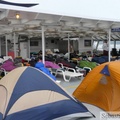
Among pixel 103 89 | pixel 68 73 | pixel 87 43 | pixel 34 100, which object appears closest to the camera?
pixel 34 100

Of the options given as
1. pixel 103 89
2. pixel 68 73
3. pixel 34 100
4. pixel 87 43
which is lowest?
pixel 68 73

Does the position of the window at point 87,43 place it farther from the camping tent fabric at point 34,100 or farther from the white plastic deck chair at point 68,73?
the camping tent fabric at point 34,100

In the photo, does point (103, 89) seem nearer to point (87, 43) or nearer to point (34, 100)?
point (34, 100)

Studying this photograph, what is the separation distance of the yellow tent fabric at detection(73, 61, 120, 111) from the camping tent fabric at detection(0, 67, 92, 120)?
0.74 meters

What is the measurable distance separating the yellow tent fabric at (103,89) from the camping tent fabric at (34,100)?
74 cm

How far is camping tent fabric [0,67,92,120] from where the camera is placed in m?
3.71

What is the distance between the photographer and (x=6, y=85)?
13.7 ft

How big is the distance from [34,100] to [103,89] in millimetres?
1984

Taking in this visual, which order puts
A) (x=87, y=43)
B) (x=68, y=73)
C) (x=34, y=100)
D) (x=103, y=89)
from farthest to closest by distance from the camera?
(x=87, y=43) → (x=68, y=73) → (x=103, y=89) → (x=34, y=100)

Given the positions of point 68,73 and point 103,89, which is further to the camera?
point 68,73

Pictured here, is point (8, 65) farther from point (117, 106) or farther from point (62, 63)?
point (117, 106)

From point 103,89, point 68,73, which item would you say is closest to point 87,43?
point 68,73

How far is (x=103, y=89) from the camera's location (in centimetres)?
507

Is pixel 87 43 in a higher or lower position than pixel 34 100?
higher
